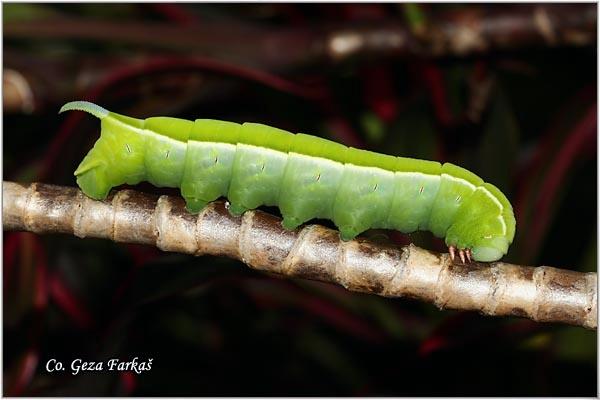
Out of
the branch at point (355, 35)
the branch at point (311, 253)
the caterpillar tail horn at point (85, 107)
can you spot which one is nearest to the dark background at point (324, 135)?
the branch at point (355, 35)

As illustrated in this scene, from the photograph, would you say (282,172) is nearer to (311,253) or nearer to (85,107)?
(311,253)

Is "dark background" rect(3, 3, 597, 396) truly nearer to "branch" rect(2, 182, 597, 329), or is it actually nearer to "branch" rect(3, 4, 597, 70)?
"branch" rect(3, 4, 597, 70)

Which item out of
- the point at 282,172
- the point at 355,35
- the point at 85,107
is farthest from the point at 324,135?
the point at 85,107

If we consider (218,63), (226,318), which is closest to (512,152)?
(218,63)

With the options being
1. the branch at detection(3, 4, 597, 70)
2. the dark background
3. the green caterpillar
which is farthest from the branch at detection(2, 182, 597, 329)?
the branch at detection(3, 4, 597, 70)

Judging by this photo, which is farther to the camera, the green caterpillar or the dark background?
the dark background

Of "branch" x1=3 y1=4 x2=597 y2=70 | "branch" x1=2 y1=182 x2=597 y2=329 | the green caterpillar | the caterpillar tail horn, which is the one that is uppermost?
"branch" x1=3 y1=4 x2=597 y2=70
